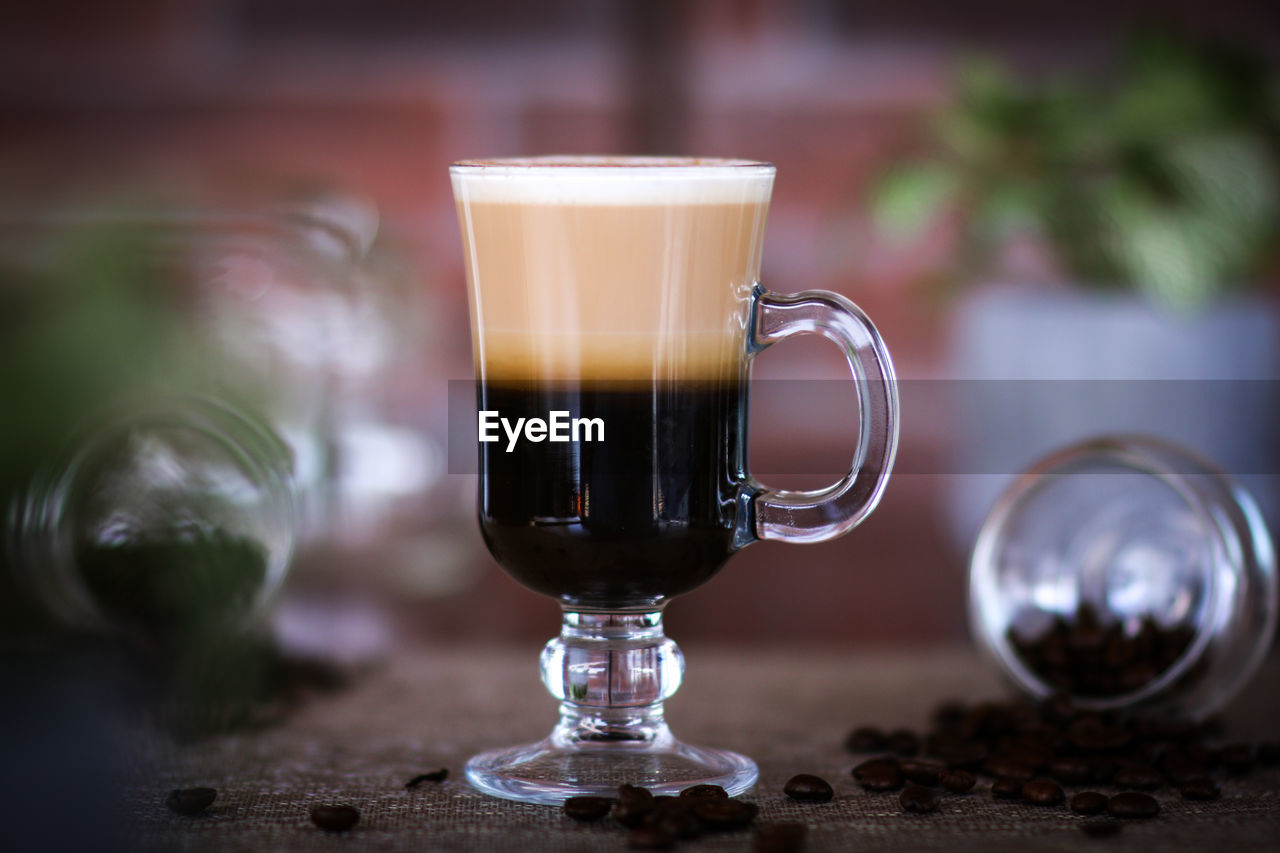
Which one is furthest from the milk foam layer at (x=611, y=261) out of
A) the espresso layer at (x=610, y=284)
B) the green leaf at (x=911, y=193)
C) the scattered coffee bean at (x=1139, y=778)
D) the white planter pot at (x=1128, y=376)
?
the green leaf at (x=911, y=193)

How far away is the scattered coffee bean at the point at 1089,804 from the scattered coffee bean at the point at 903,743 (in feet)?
0.55

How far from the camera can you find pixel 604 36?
3.39 metres

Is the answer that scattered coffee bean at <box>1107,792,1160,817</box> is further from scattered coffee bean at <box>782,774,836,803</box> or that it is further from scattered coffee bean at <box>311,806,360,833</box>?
scattered coffee bean at <box>311,806,360,833</box>

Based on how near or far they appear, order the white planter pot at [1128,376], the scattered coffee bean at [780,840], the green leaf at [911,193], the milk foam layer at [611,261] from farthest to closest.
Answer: the green leaf at [911,193]
the white planter pot at [1128,376]
the milk foam layer at [611,261]
the scattered coffee bean at [780,840]

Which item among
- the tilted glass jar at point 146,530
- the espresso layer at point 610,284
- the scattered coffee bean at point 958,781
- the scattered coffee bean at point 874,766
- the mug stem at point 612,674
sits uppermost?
the espresso layer at point 610,284

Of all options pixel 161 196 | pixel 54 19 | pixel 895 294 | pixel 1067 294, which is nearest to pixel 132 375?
pixel 161 196

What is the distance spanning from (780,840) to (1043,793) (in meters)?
0.21

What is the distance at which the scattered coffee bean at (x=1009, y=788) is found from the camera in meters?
0.98

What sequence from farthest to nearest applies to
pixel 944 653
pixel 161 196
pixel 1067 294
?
pixel 1067 294, pixel 944 653, pixel 161 196

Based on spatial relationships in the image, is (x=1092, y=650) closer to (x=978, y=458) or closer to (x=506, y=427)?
(x=506, y=427)

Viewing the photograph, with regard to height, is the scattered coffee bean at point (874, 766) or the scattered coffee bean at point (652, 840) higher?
the scattered coffee bean at point (874, 766)

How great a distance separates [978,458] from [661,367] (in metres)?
1.71

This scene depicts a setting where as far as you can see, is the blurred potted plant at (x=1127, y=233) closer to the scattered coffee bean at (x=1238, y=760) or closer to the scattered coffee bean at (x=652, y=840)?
the scattered coffee bean at (x=1238, y=760)

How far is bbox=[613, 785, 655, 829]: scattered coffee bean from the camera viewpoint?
0.89 metres
